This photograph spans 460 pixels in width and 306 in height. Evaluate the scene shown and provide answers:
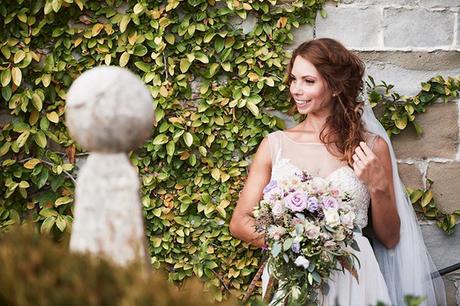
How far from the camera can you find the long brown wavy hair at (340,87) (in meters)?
3.44

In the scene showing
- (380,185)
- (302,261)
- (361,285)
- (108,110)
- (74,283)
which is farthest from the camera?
(380,185)

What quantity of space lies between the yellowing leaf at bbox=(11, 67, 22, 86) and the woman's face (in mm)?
1324

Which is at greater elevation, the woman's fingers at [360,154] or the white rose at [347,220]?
the woman's fingers at [360,154]

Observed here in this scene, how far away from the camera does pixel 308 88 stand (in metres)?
3.43

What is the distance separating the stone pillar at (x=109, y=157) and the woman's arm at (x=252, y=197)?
6.30 feet

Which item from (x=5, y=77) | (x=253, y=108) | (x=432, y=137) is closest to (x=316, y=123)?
(x=253, y=108)

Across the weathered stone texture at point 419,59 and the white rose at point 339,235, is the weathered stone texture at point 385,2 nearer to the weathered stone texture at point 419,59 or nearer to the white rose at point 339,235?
the weathered stone texture at point 419,59

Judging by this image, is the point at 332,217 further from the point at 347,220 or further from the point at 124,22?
the point at 124,22

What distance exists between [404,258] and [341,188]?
22.2 inches

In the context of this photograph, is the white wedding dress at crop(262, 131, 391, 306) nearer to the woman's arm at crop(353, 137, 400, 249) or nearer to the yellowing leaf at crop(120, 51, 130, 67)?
the woman's arm at crop(353, 137, 400, 249)

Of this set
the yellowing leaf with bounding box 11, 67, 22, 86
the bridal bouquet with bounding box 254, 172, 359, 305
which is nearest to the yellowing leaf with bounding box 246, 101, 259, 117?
the bridal bouquet with bounding box 254, 172, 359, 305

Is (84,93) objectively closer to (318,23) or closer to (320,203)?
(320,203)

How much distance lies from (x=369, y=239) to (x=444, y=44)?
1111 millimetres

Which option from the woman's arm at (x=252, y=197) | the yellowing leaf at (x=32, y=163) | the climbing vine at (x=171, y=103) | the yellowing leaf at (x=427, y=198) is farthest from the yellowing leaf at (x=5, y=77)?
the yellowing leaf at (x=427, y=198)
